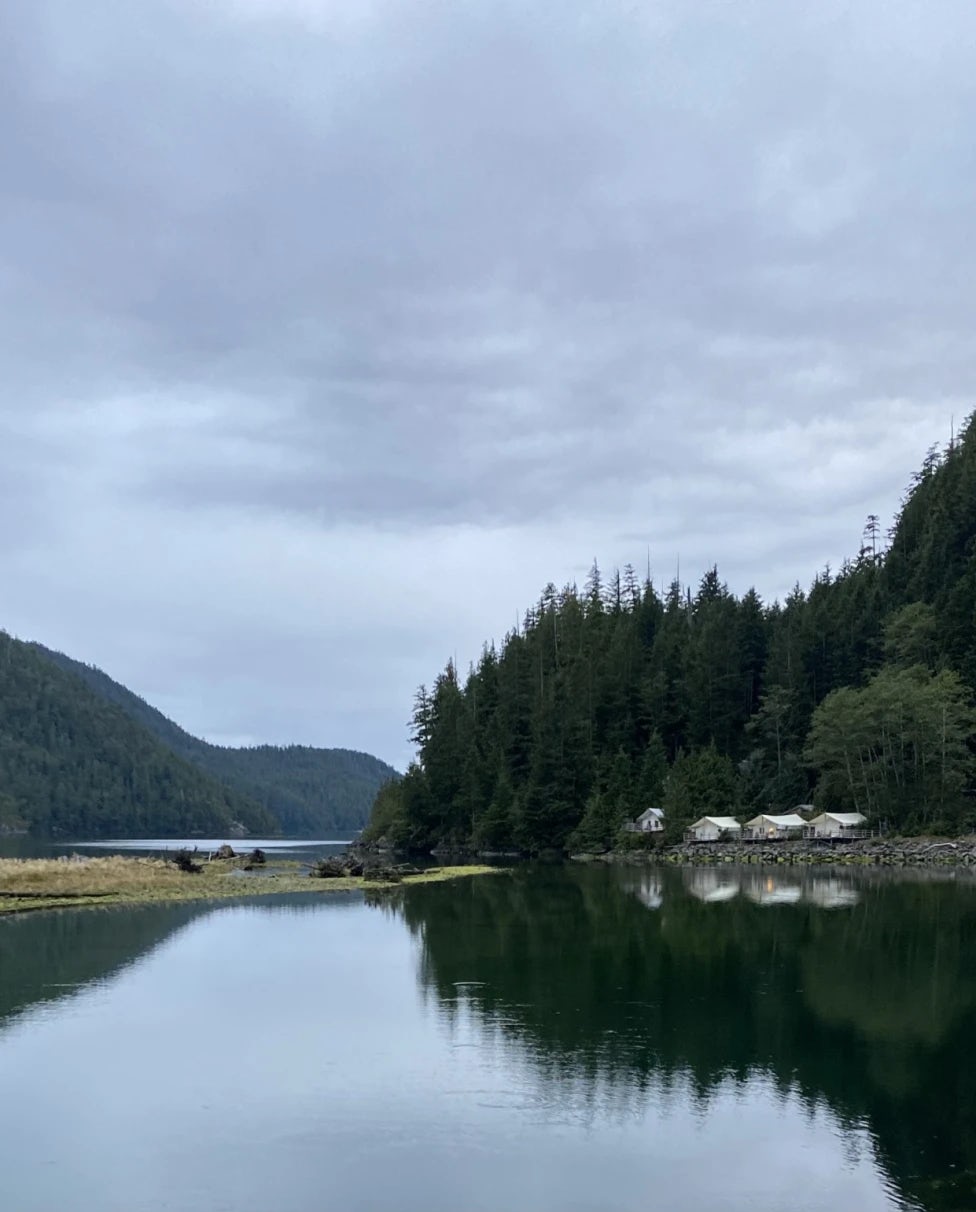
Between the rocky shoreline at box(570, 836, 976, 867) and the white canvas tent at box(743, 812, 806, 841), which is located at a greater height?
the white canvas tent at box(743, 812, 806, 841)

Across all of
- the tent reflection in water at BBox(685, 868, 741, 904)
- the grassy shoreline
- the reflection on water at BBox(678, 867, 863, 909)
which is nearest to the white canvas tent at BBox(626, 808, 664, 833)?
the reflection on water at BBox(678, 867, 863, 909)

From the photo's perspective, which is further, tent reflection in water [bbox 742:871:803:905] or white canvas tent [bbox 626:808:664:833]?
white canvas tent [bbox 626:808:664:833]

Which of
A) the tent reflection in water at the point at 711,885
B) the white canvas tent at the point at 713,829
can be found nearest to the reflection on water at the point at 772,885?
the tent reflection in water at the point at 711,885

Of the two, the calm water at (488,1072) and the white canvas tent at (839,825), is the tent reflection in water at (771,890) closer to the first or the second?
the calm water at (488,1072)

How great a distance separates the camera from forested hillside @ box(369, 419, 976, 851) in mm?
93688

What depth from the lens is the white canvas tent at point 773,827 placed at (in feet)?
313

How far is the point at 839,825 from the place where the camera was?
9275cm

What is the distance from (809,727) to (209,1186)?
103 m

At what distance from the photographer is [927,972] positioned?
102 feet

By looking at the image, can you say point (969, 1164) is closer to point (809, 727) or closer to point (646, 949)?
point (646, 949)

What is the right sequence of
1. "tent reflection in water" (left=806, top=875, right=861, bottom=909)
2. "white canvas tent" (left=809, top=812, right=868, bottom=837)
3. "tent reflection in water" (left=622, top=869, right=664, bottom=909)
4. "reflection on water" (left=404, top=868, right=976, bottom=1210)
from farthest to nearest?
"white canvas tent" (left=809, top=812, right=868, bottom=837) → "tent reflection in water" (left=622, top=869, right=664, bottom=909) → "tent reflection in water" (left=806, top=875, right=861, bottom=909) → "reflection on water" (left=404, top=868, right=976, bottom=1210)

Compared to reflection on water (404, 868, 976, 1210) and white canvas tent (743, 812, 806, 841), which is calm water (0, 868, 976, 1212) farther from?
white canvas tent (743, 812, 806, 841)

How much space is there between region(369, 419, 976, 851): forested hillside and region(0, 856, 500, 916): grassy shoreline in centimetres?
3961

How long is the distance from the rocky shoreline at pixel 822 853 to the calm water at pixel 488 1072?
149ft
